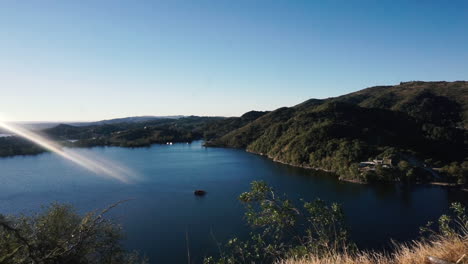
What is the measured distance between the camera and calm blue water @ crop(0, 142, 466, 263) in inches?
1355

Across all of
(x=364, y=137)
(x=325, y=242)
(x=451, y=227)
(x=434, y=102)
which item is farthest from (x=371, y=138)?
(x=325, y=242)

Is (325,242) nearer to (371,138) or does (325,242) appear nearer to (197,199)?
(197,199)

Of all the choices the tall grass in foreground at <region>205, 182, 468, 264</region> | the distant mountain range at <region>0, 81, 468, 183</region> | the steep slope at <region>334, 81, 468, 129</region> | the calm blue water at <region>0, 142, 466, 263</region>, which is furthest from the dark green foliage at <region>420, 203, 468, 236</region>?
the steep slope at <region>334, 81, 468, 129</region>

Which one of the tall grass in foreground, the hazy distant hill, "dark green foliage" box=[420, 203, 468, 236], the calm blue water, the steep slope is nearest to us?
the tall grass in foreground

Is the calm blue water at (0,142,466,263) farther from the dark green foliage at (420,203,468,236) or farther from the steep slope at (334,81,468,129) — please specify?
the steep slope at (334,81,468,129)

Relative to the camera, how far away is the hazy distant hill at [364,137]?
69938 mm

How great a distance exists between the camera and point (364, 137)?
275ft

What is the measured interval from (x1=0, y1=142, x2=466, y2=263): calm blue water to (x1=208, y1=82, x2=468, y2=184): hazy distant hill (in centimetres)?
788

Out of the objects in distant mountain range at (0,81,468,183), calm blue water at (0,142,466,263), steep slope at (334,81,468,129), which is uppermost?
steep slope at (334,81,468,129)

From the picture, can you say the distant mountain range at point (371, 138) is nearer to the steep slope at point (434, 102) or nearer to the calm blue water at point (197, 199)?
the steep slope at point (434, 102)

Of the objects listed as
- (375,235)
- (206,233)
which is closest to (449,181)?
(375,235)

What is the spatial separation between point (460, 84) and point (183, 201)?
623ft

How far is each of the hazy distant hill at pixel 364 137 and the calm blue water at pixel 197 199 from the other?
310 inches

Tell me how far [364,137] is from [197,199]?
184 ft
